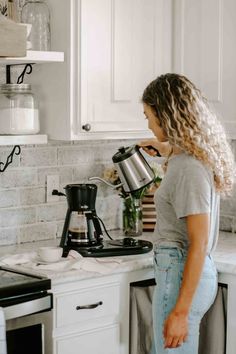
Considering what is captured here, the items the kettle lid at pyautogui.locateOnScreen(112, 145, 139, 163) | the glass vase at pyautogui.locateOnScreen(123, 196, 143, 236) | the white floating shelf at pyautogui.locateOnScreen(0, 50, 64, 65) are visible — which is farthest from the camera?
the glass vase at pyautogui.locateOnScreen(123, 196, 143, 236)

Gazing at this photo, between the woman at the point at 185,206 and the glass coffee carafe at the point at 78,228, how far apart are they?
55cm

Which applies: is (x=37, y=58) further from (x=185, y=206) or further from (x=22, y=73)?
(x=185, y=206)

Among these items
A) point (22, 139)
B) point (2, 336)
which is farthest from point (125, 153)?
point (2, 336)

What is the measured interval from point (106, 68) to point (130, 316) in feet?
3.52

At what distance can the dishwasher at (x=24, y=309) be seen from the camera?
9.05ft

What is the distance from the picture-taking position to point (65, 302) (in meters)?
2.96

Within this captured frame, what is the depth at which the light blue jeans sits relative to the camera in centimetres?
284

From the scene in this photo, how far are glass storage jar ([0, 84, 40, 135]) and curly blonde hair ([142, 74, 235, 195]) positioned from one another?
596mm

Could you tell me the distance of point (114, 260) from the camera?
3.20 meters

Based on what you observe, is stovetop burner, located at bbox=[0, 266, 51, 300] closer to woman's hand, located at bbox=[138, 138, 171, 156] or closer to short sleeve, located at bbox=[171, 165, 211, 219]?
short sleeve, located at bbox=[171, 165, 211, 219]

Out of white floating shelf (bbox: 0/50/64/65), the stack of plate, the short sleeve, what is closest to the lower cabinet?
the short sleeve

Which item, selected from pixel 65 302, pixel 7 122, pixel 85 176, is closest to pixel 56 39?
pixel 7 122

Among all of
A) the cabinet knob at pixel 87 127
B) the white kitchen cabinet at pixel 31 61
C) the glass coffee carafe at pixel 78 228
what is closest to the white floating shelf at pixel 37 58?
the white kitchen cabinet at pixel 31 61

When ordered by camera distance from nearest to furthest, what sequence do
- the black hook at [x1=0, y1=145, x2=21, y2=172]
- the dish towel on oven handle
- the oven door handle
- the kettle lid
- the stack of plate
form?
the dish towel on oven handle, the oven door handle, the kettle lid, the black hook at [x1=0, y1=145, x2=21, y2=172], the stack of plate
